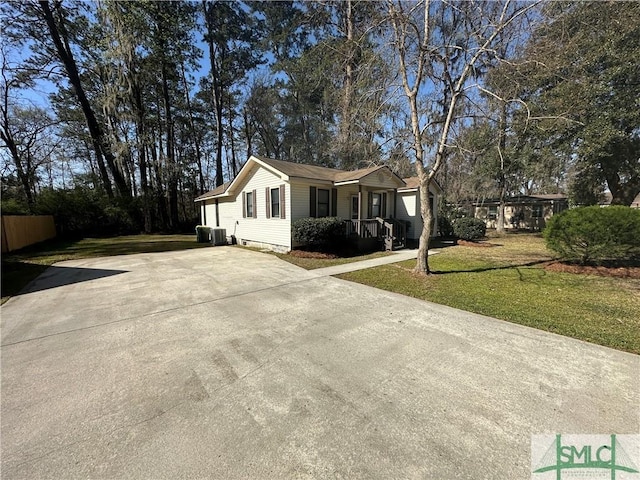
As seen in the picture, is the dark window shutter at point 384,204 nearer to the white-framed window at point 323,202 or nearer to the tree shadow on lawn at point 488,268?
the white-framed window at point 323,202

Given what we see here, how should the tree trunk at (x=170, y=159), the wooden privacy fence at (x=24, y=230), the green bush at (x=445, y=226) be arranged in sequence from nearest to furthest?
the wooden privacy fence at (x=24, y=230) < the green bush at (x=445, y=226) < the tree trunk at (x=170, y=159)

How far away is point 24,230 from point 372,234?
18222 millimetres

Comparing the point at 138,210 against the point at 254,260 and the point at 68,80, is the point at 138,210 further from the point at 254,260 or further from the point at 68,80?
the point at 254,260

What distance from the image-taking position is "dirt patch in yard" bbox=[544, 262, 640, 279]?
22.5ft

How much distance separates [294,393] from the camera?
2.49 meters

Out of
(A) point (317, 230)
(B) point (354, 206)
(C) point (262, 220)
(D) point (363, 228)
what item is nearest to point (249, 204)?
(C) point (262, 220)

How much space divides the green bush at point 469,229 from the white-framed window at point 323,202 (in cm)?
850

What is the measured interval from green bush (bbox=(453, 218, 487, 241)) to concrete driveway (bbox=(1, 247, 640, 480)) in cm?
1227

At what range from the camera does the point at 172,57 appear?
20.5m

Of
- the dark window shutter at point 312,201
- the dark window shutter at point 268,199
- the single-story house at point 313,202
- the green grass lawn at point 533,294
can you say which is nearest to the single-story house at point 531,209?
the single-story house at point 313,202

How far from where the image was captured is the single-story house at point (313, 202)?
10828mm

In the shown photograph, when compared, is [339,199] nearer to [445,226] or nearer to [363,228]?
[363,228]

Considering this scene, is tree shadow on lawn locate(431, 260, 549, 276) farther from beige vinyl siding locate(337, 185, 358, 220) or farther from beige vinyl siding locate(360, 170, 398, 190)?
beige vinyl siding locate(337, 185, 358, 220)

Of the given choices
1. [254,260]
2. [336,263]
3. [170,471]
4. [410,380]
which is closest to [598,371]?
[410,380]
